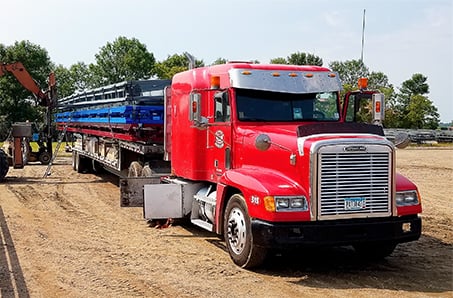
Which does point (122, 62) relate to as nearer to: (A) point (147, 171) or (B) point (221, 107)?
(A) point (147, 171)

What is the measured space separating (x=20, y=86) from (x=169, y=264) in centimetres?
6293

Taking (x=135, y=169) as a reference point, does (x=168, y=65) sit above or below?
above

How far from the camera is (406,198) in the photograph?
7426mm

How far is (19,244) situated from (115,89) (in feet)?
18.7

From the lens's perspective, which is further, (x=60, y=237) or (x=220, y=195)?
(x=60, y=237)

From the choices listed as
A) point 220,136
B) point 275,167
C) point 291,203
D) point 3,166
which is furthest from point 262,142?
point 3,166

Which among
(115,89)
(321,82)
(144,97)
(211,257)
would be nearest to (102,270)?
(211,257)

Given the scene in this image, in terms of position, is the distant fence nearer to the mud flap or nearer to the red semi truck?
the red semi truck

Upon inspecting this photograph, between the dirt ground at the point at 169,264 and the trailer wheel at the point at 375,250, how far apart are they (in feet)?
0.50

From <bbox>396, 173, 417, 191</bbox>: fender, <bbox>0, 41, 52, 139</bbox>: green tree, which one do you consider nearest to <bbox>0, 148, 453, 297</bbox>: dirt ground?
<bbox>396, 173, 417, 191</bbox>: fender

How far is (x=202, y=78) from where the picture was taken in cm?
937

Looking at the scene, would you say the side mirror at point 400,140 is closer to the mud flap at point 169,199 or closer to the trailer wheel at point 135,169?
the mud flap at point 169,199

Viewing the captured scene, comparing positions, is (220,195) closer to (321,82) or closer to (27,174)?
(321,82)

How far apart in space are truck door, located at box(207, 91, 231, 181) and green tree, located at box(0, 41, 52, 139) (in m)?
56.4
